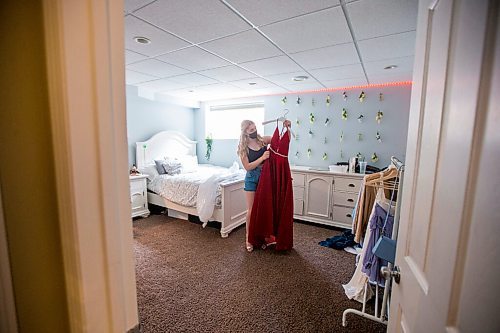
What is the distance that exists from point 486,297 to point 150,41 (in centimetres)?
255

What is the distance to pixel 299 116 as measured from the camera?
4.22 m

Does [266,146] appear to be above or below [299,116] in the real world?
below

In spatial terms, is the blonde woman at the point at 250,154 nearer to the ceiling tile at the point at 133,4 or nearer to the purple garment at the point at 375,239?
the purple garment at the point at 375,239

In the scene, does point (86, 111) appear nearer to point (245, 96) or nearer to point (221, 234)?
point (221, 234)

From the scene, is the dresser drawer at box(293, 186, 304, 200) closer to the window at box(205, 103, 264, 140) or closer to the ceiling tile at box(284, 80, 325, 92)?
the window at box(205, 103, 264, 140)

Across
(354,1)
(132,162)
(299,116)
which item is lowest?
(132,162)

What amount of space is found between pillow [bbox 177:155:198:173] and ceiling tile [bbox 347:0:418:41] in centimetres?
349

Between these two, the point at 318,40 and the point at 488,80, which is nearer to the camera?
the point at 488,80

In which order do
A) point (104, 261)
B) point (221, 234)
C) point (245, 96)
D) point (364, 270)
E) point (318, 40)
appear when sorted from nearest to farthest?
point (104, 261) < point (364, 270) < point (318, 40) < point (221, 234) < point (245, 96)

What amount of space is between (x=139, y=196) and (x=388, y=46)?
3957mm

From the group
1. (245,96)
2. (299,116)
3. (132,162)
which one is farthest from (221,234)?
(245,96)

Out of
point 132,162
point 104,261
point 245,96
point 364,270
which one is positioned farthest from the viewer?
point 245,96

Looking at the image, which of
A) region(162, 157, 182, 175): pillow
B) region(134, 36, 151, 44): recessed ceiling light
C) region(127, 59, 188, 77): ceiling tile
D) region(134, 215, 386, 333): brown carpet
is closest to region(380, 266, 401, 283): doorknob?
region(134, 215, 386, 333): brown carpet

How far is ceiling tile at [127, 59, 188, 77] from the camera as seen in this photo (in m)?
2.64
